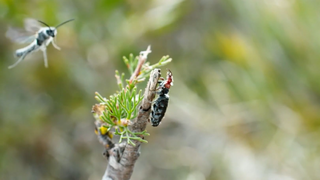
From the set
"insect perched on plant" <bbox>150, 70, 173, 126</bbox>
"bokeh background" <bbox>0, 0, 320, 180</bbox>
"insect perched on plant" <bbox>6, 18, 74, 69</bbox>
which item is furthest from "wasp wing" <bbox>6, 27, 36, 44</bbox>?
"bokeh background" <bbox>0, 0, 320, 180</bbox>

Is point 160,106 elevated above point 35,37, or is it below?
below

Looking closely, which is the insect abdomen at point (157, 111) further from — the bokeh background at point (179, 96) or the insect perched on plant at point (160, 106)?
the bokeh background at point (179, 96)

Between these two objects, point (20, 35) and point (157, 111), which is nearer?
point (157, 111)

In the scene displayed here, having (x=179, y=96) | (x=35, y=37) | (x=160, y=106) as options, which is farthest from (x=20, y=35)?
(x=179, y=96)

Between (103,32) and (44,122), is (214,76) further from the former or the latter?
(44,122)

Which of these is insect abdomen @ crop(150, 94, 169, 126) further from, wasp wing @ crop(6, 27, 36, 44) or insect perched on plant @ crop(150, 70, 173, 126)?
wasp wing @ crop(6, 27, 36, 44)

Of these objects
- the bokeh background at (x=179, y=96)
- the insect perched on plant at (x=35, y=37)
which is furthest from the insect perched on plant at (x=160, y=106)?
the bokeh background at (x=179, y=96)

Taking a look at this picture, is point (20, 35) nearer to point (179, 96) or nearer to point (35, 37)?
point (35, 37)

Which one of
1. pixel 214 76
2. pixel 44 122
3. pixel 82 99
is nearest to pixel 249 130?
pixel 214 76
